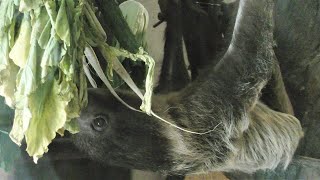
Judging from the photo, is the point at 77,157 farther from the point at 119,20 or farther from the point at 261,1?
the point at 261,1

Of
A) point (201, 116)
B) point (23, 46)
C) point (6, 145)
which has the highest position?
point (23, 46)

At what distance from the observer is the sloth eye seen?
2.09 ft

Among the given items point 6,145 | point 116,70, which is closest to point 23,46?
point 116,70

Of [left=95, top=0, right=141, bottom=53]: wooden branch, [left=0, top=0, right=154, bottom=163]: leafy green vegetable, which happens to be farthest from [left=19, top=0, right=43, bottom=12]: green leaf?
[left=95, top=0, right=141, bottom=53]: wooden branch

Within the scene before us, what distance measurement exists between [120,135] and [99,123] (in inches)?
1.4

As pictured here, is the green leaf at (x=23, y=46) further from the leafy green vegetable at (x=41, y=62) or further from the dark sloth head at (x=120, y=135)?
the dark sloth head at (x=120, y=135)

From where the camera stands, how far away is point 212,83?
2.10ft

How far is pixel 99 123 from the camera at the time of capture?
639 millimetres

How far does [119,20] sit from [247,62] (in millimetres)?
192

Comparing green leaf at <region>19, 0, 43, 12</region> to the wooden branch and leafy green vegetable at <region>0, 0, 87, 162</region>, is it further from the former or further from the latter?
the wooden branch

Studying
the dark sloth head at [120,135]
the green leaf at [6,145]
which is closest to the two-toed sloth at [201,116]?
the dark sloth head at [120,135]

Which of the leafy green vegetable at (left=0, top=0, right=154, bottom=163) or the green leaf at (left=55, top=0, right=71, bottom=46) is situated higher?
the green leaf at (left=55, top=0, right=71, bottom=46)

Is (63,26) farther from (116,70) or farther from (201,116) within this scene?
(201,116)

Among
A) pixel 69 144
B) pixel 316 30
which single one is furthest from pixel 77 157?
pixel 316 30
